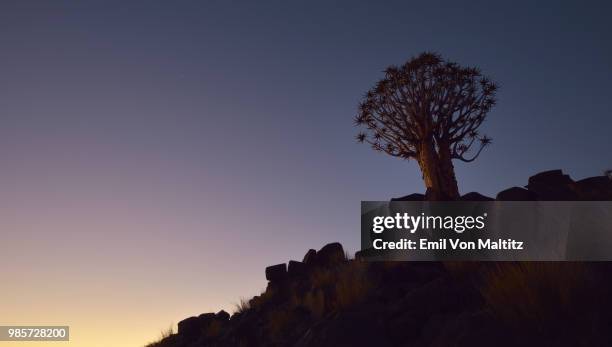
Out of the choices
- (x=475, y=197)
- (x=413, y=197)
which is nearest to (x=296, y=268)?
(x=413, y=197)

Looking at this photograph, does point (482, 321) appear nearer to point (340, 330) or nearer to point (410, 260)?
point (340, 330)

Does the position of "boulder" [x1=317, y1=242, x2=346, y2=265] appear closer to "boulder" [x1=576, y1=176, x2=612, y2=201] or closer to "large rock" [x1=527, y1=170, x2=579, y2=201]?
"large rock" [x1=527, y1=170, x2=579, y2=201]

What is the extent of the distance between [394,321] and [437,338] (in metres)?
1.21

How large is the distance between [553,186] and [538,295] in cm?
518

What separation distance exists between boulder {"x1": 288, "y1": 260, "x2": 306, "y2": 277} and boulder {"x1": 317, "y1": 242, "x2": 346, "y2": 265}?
57 cm

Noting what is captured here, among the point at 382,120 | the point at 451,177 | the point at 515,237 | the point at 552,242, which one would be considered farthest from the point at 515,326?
the point at 382,120

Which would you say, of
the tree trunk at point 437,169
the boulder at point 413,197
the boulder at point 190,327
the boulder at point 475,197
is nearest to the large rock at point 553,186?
the boulder at point 475,197

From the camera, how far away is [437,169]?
608 inches

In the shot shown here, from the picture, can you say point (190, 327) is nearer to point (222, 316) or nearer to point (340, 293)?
point (222, 316)

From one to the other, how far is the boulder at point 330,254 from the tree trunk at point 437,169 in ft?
11.7

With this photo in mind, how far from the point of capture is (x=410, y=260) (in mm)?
9922

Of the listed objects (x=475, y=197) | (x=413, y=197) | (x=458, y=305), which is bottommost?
(x=458, y=305)

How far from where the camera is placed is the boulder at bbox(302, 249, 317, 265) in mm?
15369

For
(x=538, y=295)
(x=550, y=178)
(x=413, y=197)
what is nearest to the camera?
(x=538, y=295)
